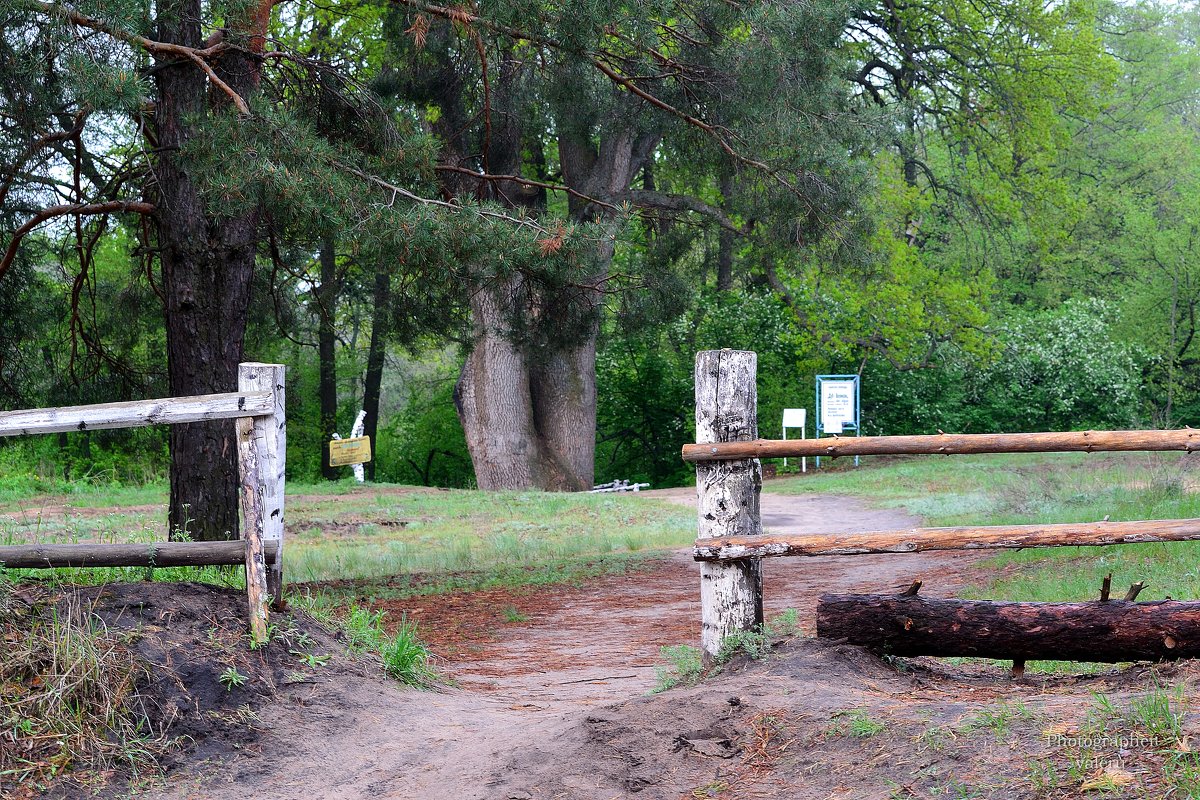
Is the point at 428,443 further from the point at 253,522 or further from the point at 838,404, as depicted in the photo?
the point at 253,522

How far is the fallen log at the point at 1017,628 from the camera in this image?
15.3 ft

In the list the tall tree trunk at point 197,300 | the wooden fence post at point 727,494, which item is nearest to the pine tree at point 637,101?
the tall tree trunk at point 197,300

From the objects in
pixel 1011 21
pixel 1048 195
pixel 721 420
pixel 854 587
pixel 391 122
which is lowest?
pixel 854 587

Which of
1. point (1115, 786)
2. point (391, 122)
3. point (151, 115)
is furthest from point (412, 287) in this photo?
point (1115, 786)

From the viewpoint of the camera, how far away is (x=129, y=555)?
579 centimetres

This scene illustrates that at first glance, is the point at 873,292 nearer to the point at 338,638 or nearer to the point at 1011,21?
the point at 1011,21

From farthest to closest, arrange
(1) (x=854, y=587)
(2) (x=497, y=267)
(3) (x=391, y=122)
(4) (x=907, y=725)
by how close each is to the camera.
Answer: (3) (x=391, y=122)
(1) (x=854, y=587)
(2) (x=497, y=267)
(4) (x=907, y=725)

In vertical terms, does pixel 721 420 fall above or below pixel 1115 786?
above

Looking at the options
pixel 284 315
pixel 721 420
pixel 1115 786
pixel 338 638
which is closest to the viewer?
pixel 1115 786

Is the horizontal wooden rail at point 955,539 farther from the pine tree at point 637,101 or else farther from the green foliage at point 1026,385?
the green foliage at point 1026,385

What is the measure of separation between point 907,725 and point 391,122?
800 centimetres

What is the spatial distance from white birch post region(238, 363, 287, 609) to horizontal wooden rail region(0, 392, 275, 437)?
8 centimetres

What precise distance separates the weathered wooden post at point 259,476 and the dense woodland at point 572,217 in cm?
284

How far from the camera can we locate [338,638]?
639cm
